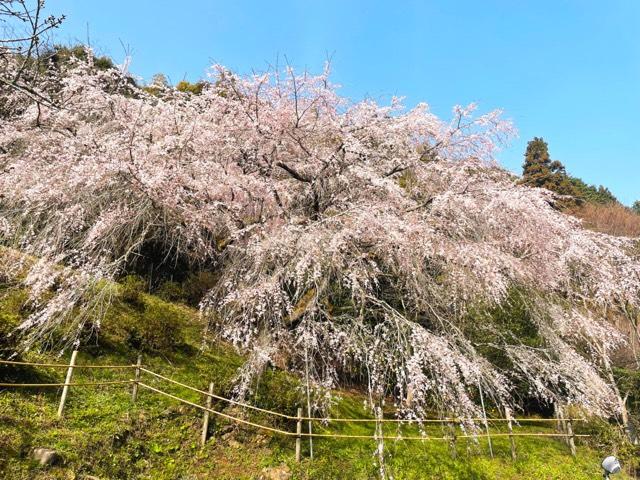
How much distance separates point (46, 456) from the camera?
13.2 ft

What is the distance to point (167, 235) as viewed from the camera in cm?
763

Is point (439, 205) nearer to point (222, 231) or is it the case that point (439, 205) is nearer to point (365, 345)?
point (365, 345)

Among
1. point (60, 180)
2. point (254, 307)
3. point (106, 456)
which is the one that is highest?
point (60, 180)

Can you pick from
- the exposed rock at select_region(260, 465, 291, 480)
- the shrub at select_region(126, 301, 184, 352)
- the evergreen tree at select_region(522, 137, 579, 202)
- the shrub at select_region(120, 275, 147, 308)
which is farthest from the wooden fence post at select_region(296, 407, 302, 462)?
the evergreen tree at select_region(522, 137, 579, 202)

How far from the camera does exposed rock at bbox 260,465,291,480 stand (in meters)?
4.84

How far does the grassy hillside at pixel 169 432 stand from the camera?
4305mm

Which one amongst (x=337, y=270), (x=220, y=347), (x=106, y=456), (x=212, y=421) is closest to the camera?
(x=106, y=456)

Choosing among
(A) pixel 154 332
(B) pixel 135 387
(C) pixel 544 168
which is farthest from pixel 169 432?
(C) pixel 544 168

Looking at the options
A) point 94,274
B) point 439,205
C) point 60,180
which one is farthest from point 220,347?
point 439,205

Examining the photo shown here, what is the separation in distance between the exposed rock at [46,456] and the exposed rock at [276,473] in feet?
7.15

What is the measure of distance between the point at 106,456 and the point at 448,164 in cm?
730

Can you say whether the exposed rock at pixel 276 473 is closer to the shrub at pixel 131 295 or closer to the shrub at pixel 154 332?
the shrub at pixel 154 332

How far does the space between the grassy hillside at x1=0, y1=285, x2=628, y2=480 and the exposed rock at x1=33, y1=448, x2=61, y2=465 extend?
0.19 ft

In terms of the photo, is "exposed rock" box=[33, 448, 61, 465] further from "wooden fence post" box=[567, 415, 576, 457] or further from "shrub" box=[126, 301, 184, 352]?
"wooden fence post" box=[567, 415, 576, 457]
